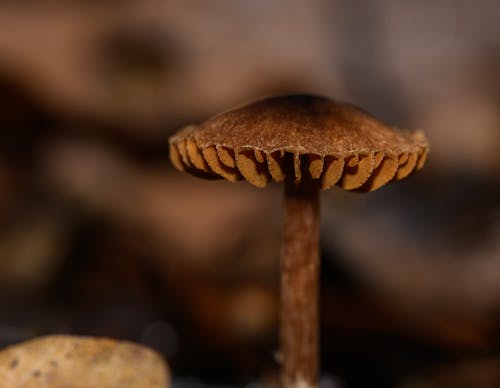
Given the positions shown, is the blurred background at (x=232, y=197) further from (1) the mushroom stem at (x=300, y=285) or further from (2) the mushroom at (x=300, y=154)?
(2) the mushroom at (x=300, y=154)

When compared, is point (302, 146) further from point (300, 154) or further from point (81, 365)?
point (81, 365)

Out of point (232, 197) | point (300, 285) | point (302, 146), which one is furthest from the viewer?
point (232, 197)

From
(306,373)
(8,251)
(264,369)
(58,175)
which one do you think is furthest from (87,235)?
(306,373)

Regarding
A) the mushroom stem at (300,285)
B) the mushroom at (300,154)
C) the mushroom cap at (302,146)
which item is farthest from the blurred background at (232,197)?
the mushroom cap at (302,146)

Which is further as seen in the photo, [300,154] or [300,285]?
[300,285]

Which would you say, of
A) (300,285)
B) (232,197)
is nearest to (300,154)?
(300,285)
